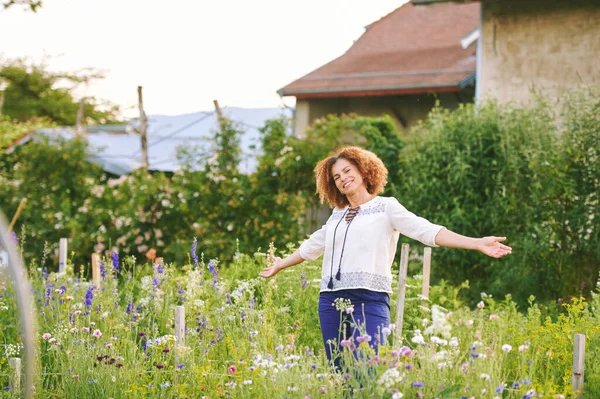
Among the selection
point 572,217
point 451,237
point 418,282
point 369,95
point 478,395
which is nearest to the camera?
point 478,395

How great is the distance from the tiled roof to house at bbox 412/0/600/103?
6.74 feet

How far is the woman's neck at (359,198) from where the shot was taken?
4.42m

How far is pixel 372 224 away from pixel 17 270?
2241 millimetres

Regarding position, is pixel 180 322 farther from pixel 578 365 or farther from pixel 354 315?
pixel 578 365

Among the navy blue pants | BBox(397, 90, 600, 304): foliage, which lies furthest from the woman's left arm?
BBox(397, 90, 600, 304): foliage

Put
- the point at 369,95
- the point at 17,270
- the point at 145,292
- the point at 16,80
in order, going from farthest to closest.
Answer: the point at 16,80 → the point at 369,95 → the point at 145,292 → the point at 17,270

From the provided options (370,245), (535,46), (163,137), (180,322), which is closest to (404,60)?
(535,46)

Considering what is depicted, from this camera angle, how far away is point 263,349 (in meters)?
4.70

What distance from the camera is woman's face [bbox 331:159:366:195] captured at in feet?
14.4

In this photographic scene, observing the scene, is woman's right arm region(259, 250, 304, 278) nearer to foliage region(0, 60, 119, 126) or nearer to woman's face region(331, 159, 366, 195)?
woman's face region(331, 159, 366, 195)

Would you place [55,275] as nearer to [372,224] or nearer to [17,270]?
[372,224]

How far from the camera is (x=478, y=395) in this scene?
318cm

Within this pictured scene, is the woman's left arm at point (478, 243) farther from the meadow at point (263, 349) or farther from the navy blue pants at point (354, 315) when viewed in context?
the navy blue pants at point (354, 315)

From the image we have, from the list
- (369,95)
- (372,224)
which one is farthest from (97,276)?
(369,95)
